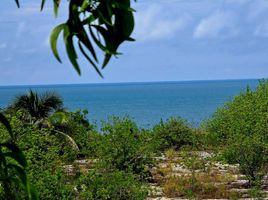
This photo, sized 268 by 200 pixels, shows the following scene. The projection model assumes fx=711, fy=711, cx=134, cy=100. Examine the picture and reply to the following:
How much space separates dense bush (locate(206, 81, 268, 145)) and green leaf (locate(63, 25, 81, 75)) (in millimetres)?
16492

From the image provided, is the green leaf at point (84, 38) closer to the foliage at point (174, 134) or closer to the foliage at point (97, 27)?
the foliage at point (97, 27)

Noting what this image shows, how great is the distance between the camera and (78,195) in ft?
40.4

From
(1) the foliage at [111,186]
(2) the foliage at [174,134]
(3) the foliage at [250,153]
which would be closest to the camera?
(1) the foliage at [111,186]

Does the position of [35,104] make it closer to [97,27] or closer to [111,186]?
[111,186]

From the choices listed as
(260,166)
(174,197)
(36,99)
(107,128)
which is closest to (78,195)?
(174,197)

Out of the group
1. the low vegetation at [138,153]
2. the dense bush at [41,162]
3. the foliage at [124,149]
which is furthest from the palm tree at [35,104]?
the dense bush at [41,162]

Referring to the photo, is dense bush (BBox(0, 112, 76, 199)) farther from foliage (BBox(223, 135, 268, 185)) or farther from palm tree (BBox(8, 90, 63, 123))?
palm tree (BBox(8, 90, 63, 123))

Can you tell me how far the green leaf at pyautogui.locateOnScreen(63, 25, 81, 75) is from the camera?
5.51 feet

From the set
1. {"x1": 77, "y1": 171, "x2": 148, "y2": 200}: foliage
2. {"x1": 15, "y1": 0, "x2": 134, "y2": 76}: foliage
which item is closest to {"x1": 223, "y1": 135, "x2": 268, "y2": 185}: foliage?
{"x1": 77, "y1": 171, "x2": 148, "y2": 200}: foliage

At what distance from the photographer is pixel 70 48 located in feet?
5.69

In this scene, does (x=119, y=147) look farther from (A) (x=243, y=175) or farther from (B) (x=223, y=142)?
(B) (x=223, y=142)

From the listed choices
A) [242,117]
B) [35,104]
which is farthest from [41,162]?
[35,104]

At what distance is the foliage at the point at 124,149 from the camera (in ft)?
57.3

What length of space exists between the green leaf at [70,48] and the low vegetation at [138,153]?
7.07 metres
